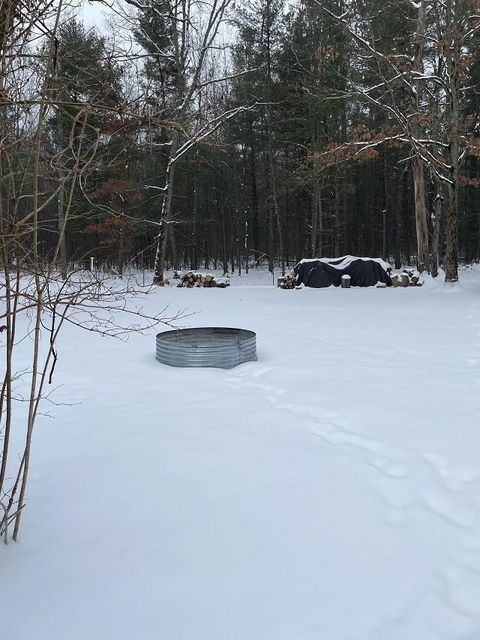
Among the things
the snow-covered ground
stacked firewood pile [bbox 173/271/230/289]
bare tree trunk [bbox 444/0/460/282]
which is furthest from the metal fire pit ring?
stacked firewood pile [bbox 173/271/230/289]

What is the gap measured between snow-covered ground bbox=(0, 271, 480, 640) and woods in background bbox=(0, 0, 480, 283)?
1157mm

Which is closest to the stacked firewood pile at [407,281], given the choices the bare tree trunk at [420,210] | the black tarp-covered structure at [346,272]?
the black tarp-covered structure at [346,272]

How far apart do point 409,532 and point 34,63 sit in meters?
2.32

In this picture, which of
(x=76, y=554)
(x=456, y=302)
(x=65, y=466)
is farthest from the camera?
(x=456, y=302)

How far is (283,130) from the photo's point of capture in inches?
886

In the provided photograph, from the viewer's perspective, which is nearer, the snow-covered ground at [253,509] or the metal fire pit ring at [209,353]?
the snow-covered ground at [253,509]

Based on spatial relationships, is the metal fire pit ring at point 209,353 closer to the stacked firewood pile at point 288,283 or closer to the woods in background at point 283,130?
the woods in background at point 283,130

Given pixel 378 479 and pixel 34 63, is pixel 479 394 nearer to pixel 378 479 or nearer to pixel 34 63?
pixel 378 479

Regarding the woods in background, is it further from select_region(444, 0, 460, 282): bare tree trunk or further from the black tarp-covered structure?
the black tarp-covered structure

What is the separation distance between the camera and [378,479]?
268cm

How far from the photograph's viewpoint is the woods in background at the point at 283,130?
12.7ft

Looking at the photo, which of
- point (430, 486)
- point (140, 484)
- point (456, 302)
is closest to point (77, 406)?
point (140, 484)

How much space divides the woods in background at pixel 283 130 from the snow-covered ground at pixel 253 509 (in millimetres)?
1157

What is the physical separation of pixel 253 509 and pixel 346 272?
45.0ft
